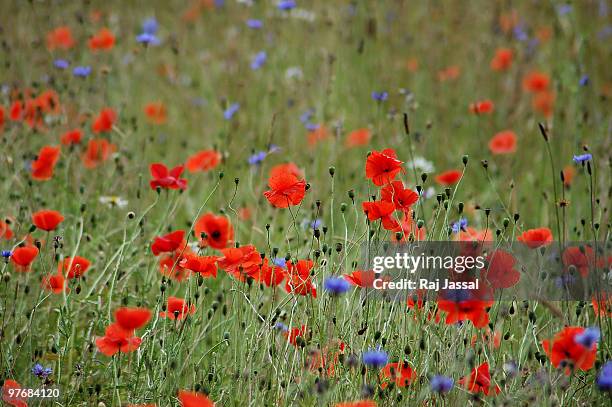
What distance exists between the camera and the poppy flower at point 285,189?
2117 mm

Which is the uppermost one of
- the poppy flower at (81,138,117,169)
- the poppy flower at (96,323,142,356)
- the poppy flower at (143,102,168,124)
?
the poppy flower at (143,102,168,124)

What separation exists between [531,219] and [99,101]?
7.61ft

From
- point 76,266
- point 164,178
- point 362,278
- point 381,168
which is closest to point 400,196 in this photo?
point 381,168

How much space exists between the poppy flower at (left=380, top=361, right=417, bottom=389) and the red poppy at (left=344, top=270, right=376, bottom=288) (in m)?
0.21

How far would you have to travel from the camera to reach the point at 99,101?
4301mm

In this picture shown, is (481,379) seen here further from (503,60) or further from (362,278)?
(503,60)

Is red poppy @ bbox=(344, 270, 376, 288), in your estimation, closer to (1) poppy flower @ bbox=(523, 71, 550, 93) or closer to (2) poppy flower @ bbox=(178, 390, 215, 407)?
(2) poppy flower @ bbox=(178, 390, 215, 407)

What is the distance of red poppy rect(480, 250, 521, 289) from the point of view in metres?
2.10

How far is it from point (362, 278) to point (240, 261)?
313 millimetres

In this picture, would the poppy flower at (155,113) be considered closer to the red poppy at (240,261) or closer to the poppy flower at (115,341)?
the red poppy at (240,261)

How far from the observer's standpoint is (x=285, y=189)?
6.98ft

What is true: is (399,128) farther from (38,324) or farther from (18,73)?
(38,324)

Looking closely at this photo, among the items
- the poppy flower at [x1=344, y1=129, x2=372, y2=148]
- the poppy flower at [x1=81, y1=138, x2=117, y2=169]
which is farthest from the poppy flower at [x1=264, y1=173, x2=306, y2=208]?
the poppy flower at [x1=344, y1=129, x2=372, y2=148]

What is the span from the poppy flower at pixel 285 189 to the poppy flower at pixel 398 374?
1.63ft
